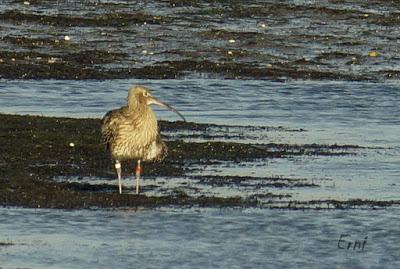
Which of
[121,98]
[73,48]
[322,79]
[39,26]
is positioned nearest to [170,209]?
[121,98]

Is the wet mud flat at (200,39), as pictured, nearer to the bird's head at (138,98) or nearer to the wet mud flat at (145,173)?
the wet mud flat at (145,173)

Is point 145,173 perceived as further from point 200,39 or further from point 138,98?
point 200,39

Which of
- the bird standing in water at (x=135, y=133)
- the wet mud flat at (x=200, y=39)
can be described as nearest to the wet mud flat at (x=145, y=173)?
the bird standing in water at (x=135, y=133)

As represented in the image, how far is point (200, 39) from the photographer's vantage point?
125ft

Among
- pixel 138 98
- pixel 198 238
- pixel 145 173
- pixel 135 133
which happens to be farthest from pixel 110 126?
pixel 198 238

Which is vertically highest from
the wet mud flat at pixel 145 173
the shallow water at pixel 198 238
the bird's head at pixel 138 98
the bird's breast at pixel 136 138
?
the bird's head at pixel 138 98

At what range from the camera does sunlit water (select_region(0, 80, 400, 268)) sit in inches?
569

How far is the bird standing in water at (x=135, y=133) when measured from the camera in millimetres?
18031

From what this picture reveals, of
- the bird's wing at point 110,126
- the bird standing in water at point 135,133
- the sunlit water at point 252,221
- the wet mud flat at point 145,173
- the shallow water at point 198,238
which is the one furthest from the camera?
the bird's wing at point 110,126

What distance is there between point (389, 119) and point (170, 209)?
A: 989 centimetres

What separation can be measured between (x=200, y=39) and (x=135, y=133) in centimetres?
2037

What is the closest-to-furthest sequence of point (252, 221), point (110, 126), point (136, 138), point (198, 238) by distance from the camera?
point (198, 238) → point (252, 221) → point (136, 138) → point (110, 126)

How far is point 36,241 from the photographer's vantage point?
15.0m

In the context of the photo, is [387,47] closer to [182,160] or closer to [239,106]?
[239,106]
